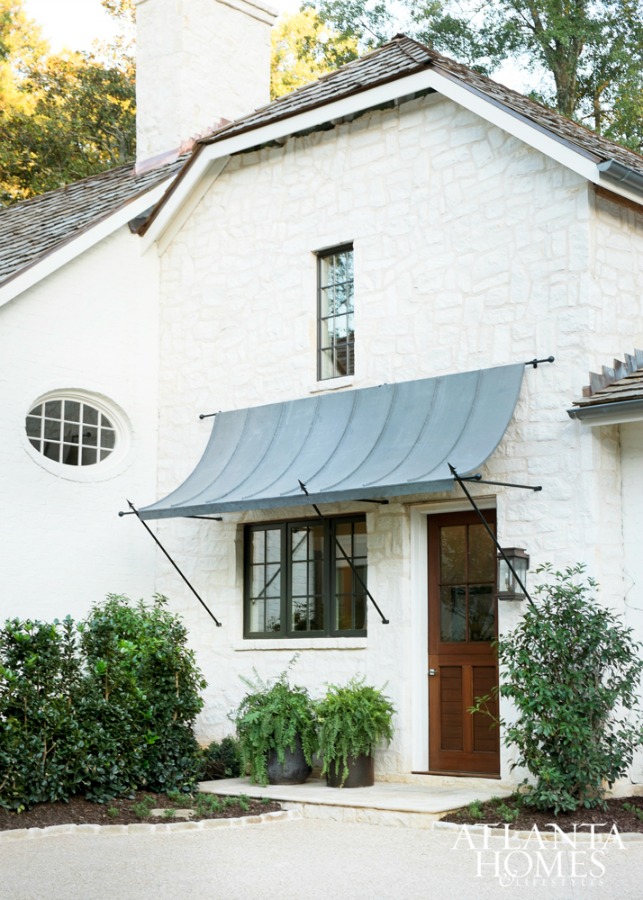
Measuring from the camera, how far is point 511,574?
1008 centimetres

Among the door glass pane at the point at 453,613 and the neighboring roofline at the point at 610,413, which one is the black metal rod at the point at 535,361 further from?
the door glass pane at the point at 453,613

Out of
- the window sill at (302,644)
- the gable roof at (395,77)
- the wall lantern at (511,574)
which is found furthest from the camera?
the window sill at (302,644)

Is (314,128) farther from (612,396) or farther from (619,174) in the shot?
(612,396)

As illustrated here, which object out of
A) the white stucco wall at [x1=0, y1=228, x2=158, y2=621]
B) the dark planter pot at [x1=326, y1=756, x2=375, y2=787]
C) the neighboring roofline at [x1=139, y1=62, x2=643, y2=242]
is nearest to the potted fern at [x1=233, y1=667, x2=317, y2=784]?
the dark planter pot at [x1=326, y1=756, x2=375, y2=787]

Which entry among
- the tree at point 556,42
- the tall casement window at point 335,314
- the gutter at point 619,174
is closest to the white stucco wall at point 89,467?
the tall casement window at point 335,314

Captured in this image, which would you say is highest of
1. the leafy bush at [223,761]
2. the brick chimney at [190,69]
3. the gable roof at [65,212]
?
the brick chimney at [190,69]

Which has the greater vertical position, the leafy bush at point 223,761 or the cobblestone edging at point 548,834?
the leafy bush at point 223,761

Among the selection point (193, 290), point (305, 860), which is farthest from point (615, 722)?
point (193, 290)

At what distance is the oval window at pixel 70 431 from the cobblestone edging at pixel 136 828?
463 cm

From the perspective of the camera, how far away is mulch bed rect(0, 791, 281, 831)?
9.27 m

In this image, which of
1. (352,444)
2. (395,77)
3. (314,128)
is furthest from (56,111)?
(352,444)

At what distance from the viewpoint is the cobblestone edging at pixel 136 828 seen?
8.91m

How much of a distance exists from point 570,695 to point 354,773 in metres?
2.36

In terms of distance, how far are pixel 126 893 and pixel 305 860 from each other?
1.41 m
